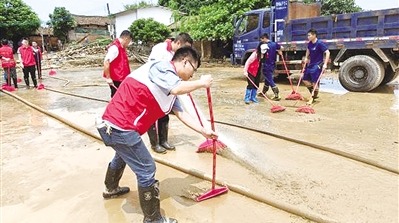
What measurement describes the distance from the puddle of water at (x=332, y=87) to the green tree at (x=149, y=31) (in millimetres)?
15375

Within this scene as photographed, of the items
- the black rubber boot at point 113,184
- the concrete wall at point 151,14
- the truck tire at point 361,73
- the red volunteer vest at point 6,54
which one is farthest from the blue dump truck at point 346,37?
the concrete wall at point 151,14

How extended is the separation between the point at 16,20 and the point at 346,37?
29826 millimetres

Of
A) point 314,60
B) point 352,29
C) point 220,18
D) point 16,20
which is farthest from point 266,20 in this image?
point 16,20

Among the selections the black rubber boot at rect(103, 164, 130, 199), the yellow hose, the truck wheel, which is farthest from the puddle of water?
the black rubber boot at rect(103, 164, 130, 199)

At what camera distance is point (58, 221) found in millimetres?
2971

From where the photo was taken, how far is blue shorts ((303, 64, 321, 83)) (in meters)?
7.70

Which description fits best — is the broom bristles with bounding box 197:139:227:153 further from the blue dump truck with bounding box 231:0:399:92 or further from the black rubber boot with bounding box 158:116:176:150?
the blue dump truck with bounding box 231:0:399:92

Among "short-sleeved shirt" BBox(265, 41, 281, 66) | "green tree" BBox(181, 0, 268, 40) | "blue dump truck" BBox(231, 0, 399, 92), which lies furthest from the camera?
"green tree" BBox(181, 0, 268, 40)

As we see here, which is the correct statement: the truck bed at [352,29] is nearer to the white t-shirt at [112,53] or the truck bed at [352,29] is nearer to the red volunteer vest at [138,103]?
the white t-shirt at [112,53]

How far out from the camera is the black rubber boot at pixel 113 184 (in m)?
3.24

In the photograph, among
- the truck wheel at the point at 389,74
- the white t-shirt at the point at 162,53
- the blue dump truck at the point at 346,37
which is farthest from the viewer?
the truck wheel at the point at 389,74

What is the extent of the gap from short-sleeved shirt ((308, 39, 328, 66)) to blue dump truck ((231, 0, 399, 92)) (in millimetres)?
2215

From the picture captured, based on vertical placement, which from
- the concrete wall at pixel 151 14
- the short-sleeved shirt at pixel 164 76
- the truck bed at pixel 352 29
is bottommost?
the short-sleeved shirt at pixel 164 76

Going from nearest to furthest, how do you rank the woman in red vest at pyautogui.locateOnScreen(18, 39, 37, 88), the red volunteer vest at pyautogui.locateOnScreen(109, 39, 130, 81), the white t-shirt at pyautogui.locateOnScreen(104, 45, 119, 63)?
the white t-shirt at pyautogui.locateOnScreen(104, 45, 119, 63)
the red volunteer vest at pyautogui.locateOnScreen(109, 39, 130, 81)
the woman in red vest at pyautogui.locateOnScreen(18, 39, 37, 88)
